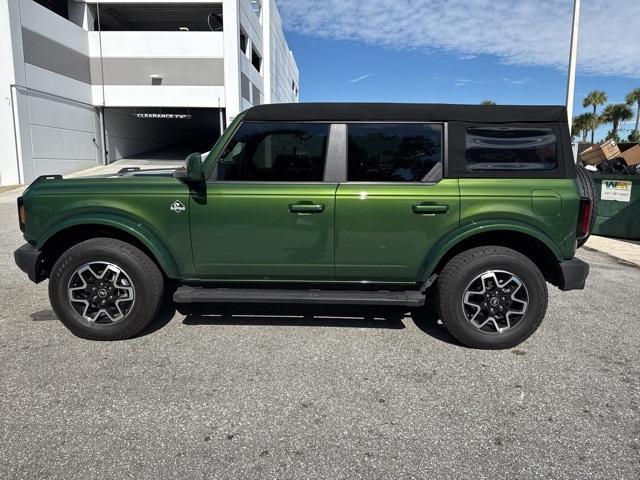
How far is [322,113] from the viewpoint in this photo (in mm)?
3689

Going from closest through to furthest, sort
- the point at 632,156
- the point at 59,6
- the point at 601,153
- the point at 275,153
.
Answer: the point at 275,153 → the point at 632,156 → the point at 601,153 → the point at 59,6

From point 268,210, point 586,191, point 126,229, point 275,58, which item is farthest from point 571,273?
point 275,58

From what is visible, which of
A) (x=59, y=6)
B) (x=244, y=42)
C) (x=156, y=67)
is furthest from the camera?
(x=244, y=42)

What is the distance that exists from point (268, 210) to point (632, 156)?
1083 cm

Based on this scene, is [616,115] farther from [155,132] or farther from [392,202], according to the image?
[392,202]

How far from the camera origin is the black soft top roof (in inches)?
142

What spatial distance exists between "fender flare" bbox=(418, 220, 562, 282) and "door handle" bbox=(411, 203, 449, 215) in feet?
0.67

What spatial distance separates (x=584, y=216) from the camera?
3582 millimetres

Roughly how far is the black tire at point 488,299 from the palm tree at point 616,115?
188ft

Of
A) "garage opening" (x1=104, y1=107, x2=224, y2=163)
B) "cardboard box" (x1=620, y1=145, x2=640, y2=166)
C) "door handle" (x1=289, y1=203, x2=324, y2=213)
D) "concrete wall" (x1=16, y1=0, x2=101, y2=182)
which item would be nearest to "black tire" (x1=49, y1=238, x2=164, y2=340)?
"door handle" (x1=289, y1=203, x2=324, y2=213)

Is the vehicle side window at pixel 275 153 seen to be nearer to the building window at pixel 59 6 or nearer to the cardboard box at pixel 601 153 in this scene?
the cardboard box at pixel 601 153

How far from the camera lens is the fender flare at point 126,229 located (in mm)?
3619

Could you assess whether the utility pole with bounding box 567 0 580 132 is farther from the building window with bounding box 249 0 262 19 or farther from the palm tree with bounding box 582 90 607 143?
the palm tree with bounding box 582 90 607 143

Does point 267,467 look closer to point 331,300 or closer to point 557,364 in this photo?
point 331,300
